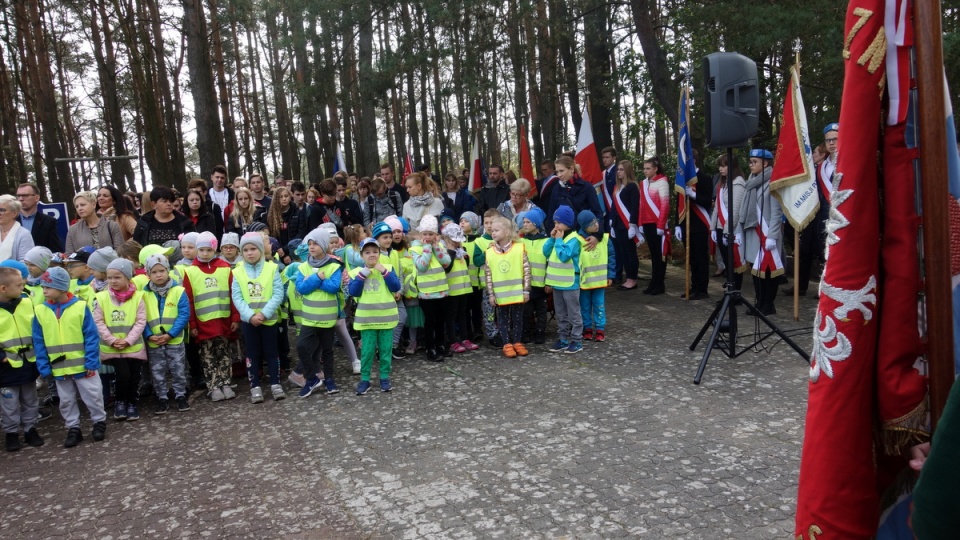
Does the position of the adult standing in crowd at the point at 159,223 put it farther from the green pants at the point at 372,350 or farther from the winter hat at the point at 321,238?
the green pants at the point at 372,350

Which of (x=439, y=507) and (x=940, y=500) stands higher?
(x=940, y=500)

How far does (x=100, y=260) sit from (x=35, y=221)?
1811mm

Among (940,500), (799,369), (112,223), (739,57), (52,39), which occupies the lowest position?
(799,369)

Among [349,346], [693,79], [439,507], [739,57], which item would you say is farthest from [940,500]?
[693,79]

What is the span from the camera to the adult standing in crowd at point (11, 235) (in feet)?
23.1

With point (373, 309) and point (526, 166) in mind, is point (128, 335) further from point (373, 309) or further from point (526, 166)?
point (526, 166)

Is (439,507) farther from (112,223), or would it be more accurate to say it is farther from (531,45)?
(531,45)

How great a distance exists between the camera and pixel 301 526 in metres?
3.97

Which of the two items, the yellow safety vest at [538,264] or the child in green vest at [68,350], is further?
the yellow safety vest at [538,264]

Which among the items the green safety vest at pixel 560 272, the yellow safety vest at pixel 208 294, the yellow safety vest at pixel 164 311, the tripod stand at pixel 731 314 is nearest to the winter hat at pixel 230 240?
the yellow safety vest at pixel 208 294

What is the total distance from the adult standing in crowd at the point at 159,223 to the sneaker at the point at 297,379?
2.11 meters

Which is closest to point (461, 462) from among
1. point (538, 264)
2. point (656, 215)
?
point (538, 264)

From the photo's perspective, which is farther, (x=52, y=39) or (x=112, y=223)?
(x=52, y=39)

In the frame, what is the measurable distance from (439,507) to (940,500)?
335 centimetres
